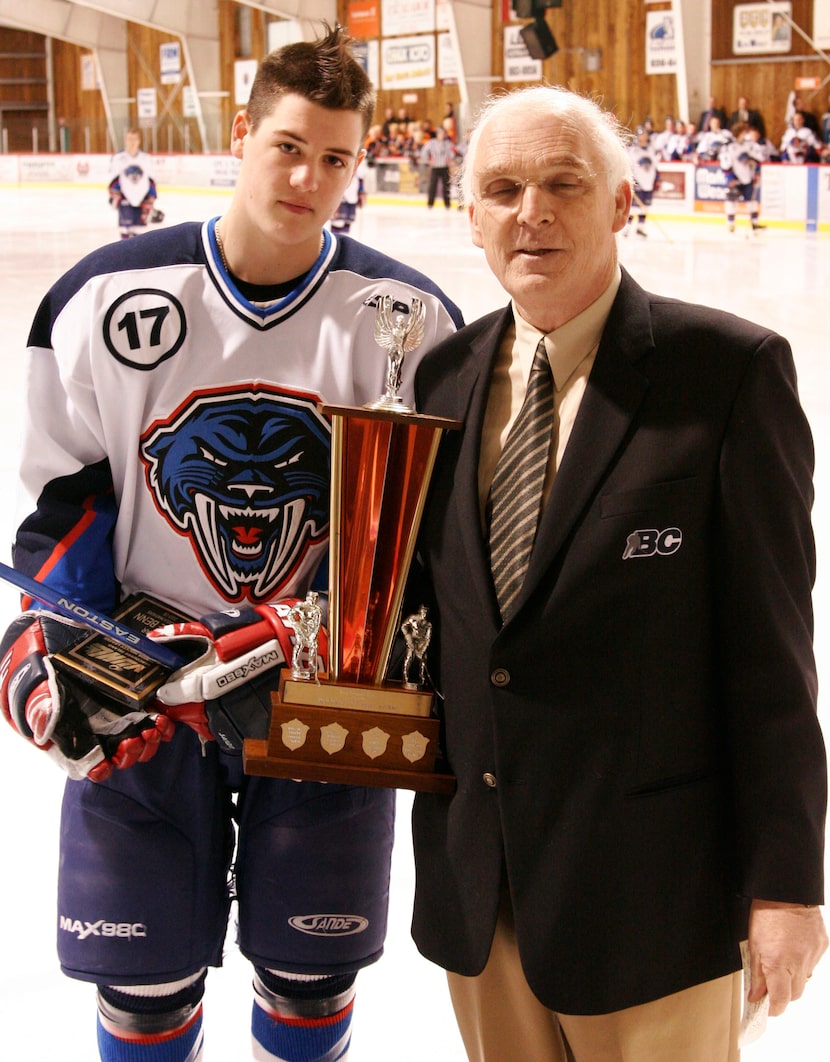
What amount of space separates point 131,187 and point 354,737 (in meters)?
14.7

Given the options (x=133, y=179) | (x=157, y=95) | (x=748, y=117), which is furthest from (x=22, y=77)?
(x=748, y=117)

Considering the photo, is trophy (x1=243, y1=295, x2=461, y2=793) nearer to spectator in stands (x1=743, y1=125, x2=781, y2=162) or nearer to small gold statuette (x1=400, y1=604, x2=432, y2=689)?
small gold statuette (x1=400, y1=604, x2=432, y2=689)

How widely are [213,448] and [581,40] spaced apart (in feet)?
74.0

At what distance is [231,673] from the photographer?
1591 millimetres

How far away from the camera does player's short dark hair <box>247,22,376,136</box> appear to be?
66.1 inches

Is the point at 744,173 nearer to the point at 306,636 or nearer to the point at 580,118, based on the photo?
the point at 580,118

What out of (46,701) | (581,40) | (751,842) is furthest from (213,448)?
(581,40)

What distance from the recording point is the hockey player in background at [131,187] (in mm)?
15125

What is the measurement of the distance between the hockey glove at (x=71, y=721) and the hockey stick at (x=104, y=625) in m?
0.07

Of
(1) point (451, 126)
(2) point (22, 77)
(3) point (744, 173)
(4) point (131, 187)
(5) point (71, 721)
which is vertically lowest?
(5) point (71, 721)

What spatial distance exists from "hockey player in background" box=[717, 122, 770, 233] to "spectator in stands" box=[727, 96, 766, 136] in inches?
47.1

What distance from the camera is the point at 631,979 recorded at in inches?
54.1

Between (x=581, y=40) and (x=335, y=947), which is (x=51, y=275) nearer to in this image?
(x=335, y=947)

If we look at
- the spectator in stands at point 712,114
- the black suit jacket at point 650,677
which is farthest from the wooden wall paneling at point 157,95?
the black suit jacket at point 650,677
